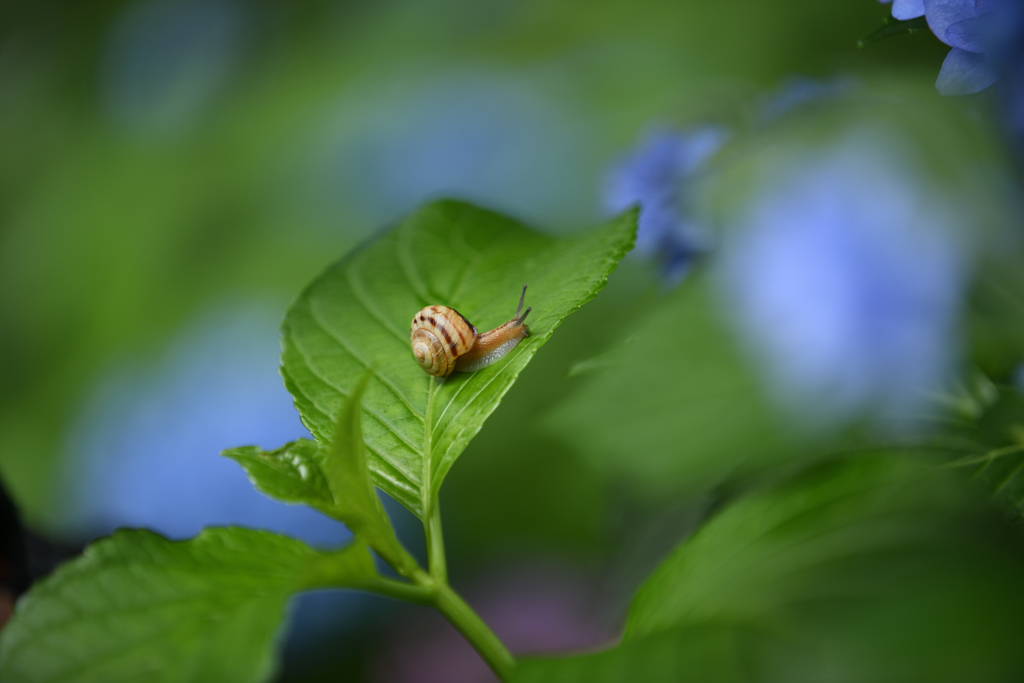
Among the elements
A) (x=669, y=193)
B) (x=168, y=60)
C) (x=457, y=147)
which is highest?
(x=168, y=60)

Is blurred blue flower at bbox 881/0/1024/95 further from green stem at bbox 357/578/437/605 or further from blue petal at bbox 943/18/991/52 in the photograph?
green stem at bbox 357/578/437/605

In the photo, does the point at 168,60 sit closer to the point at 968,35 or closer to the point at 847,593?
the point at 968,35

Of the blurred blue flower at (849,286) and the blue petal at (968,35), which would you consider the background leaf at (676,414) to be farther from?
the blue petal at (968,35)

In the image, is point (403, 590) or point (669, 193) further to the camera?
point (669, 193)

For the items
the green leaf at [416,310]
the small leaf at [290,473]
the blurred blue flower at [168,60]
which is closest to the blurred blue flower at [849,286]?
the green leaf at [416,310]

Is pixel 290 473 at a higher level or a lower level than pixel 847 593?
higher

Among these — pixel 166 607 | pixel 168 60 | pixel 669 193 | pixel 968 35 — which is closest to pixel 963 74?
pixel 968 35

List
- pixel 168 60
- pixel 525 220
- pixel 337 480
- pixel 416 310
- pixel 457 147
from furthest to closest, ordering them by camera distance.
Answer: pixel 168 60 < pixel 457 147 < pixel 525 220 < pixel 416 310 < pixel 337 480
